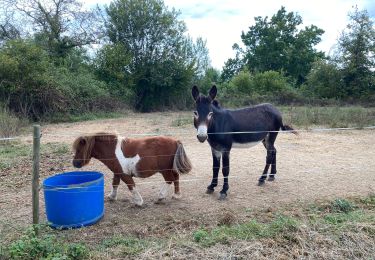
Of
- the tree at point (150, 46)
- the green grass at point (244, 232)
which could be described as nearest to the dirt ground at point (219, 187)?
the green grass at point (244, 232)

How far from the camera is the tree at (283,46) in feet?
121

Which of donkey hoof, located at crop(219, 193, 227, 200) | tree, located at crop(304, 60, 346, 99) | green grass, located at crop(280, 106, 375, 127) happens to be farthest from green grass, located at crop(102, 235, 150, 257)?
tree, located at crop(304, 60, 346, 99)

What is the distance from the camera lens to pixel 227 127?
536cm

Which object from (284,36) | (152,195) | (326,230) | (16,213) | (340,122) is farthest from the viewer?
(284,36)

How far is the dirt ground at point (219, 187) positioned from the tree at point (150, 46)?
16330mm

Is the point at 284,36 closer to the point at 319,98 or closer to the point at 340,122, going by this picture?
the point at 319,98

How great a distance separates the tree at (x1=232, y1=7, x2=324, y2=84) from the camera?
36.8 m

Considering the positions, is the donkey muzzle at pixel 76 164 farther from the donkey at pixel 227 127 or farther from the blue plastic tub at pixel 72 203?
the donkey at pixel 227 127

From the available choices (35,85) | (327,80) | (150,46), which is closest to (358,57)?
(327,80)

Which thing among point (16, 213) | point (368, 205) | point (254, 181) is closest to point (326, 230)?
point (368, 205)

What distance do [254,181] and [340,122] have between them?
9.17 metres

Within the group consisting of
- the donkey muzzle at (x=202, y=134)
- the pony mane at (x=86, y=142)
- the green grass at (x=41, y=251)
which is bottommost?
the green grass at (x=41, y=251)

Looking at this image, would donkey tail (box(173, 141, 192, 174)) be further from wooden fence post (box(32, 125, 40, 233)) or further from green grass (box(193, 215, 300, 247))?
wooden fence post (box(32, 125, 40, 233))

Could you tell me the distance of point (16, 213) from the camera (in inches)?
173
